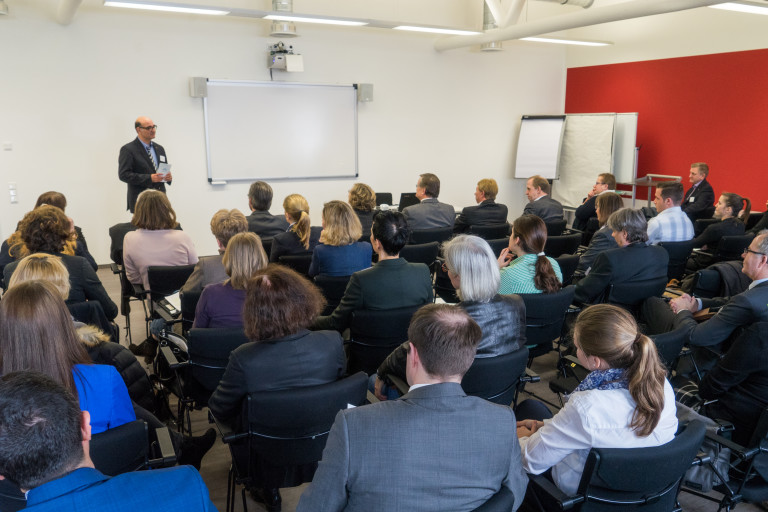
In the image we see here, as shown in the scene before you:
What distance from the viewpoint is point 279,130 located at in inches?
336

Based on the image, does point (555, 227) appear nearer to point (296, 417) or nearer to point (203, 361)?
point (203, 361)

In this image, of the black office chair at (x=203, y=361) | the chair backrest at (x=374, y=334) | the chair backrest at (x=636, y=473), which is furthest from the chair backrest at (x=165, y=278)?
the chair backrest at (x=636, y=473)

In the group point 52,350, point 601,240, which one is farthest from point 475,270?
point 601,240

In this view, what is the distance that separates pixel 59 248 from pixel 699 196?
279 inches

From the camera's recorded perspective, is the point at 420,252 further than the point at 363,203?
No

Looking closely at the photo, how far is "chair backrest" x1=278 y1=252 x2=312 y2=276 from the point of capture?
14.7 ft

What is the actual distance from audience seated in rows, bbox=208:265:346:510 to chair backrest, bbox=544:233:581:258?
349 centimetres

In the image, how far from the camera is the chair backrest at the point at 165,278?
404cm

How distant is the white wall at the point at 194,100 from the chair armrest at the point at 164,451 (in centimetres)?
615

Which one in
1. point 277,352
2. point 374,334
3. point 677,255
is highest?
point 277,352

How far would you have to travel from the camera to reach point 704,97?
8422 mm

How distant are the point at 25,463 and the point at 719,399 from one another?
2.71m

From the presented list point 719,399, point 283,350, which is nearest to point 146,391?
point 283,350

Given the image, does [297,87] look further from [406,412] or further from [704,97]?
[406,412]
